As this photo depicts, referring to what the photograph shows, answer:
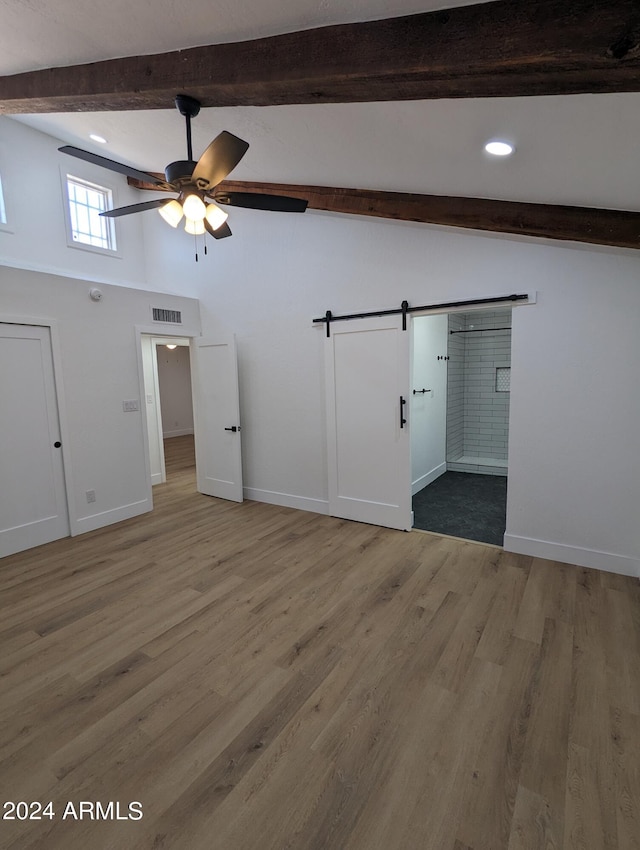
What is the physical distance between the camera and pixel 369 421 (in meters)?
3.99

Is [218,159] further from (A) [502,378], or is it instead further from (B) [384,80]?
(A) [502,378]

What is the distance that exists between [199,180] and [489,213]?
194 cm

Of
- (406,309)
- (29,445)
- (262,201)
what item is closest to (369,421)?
(406,309)

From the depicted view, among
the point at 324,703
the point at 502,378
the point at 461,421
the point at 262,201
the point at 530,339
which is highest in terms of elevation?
the point at 262,201

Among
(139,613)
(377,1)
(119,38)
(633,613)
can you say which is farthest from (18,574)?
(633,613)

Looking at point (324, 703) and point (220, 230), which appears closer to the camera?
point (324, 703)

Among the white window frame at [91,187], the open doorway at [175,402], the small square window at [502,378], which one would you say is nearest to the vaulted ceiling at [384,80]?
the white window frame at [91,187]

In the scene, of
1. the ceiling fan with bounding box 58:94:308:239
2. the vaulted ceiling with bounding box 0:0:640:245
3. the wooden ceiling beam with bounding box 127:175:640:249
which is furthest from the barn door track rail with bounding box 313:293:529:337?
the ceiling fan with bounding box 58:94:308:239

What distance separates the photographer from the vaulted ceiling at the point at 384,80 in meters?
1.19

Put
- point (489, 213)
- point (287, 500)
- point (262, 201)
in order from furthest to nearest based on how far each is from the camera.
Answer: point (287, 500), point (489, 213), point (262, 201)

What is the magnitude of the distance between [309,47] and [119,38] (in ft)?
3.02

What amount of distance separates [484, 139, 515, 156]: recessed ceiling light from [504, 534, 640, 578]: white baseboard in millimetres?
2812

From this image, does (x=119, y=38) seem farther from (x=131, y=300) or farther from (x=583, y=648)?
(x=583, y=648)

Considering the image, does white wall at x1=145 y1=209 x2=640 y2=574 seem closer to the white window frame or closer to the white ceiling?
the white ceiling
